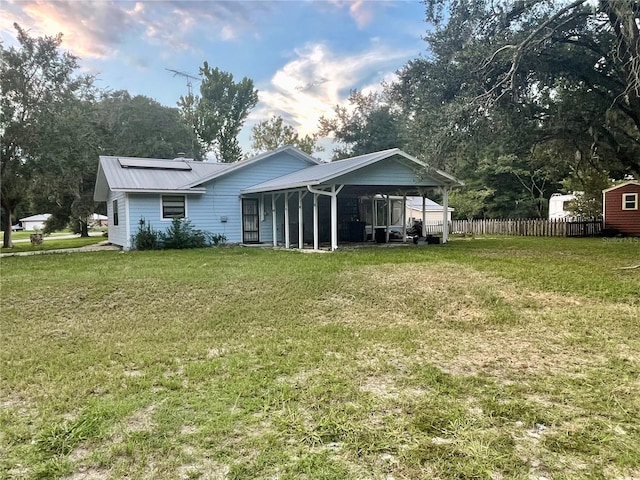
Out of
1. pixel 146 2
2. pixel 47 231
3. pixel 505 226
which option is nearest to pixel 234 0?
pixel 146 2

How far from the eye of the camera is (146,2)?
35.7 feet

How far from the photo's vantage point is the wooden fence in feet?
66.3

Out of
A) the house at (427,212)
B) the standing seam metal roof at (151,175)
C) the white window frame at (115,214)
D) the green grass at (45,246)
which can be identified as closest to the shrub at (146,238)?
the standing seam metal roof at (151,175)

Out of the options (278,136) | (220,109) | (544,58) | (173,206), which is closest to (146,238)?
(173,206)

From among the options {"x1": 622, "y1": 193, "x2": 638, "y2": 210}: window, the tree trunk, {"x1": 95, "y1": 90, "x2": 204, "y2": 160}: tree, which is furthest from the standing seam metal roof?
{"x1": 622, "y1": 193, "x2": 638, "y2": 210}: window

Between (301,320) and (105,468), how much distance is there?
3.43m

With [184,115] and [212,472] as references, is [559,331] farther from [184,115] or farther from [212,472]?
[184,115]

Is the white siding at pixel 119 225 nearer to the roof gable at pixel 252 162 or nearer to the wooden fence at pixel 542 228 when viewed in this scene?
the roof gable at pixel 252 162

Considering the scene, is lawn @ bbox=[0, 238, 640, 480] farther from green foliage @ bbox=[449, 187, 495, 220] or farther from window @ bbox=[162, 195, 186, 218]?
green foliage @ bbox=[449, 187, 495, 220]

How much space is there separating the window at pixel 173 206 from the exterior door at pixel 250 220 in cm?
235

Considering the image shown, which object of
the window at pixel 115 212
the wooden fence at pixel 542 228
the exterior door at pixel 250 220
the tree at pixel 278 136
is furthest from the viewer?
the tree at pixel 278 136

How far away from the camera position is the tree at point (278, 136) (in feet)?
137

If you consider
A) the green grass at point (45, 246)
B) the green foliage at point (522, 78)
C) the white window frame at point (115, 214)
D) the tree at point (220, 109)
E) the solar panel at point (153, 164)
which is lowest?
the green grass at point (45, 246)

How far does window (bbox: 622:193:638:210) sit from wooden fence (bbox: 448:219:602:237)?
133cm
